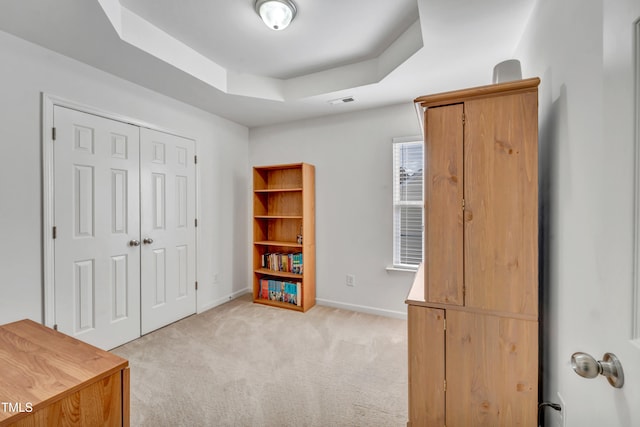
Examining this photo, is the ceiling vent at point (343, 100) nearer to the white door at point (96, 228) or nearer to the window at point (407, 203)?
the window at point (407, 203)

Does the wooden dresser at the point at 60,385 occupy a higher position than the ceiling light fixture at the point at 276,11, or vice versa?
the ceiling light fixture at the point at 276,11

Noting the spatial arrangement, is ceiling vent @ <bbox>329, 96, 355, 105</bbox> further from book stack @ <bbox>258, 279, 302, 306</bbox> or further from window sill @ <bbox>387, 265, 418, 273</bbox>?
book stack @ <bbox>258, 279, 302, 306</bbox>

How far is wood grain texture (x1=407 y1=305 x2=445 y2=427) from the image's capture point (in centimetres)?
147

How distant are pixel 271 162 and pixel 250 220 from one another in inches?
37.4

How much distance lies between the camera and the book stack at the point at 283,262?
3615 mm

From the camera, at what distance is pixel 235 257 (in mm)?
4043

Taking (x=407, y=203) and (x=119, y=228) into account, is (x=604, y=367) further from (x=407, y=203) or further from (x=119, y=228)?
(x=119, y=228)

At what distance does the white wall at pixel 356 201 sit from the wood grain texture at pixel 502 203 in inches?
74.2

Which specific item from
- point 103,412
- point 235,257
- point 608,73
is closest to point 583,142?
point 608,73

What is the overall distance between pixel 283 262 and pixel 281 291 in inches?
14.7

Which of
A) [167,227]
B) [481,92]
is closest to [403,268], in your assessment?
[481,92]

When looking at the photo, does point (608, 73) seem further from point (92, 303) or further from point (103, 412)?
point (92, 303)

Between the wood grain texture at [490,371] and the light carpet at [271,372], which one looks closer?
the wood grain texture at [490,371]

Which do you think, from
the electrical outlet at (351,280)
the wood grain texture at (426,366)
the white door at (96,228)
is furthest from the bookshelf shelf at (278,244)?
the wood grain texture at (426,366)
